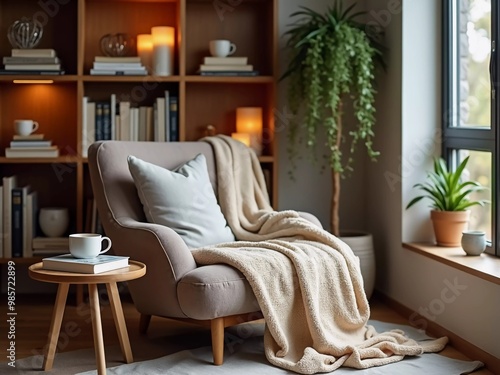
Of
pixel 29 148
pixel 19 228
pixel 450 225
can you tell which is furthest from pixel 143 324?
pixel 450 225

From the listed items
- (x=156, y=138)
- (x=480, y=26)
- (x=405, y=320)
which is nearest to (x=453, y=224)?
(x=405, y=320)

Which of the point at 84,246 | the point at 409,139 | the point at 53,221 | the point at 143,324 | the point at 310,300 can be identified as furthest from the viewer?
the point at 53,221

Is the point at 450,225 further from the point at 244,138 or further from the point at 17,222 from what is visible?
the point at 17,222

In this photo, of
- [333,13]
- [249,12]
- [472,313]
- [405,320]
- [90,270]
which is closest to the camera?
[90,270]

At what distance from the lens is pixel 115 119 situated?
460cm

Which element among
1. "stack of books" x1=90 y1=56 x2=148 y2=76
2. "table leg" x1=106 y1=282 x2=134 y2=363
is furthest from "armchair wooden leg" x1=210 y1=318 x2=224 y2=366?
"stack of books" x1=90 y1=56 x2=148 y2=76

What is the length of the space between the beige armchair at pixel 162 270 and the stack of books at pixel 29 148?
746 mm

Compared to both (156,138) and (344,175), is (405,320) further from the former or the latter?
(156,138)

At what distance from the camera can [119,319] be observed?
3.32m

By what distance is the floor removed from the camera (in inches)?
144

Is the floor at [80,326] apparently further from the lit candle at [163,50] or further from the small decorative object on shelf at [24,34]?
the small decorative object on shelf at [24,34]

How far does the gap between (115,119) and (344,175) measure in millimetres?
1388

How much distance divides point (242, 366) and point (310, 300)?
39cm

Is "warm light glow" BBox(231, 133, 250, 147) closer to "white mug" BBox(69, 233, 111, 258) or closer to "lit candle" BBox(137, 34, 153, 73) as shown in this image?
"lit candle" BBox(137, 34, 153, 73)
